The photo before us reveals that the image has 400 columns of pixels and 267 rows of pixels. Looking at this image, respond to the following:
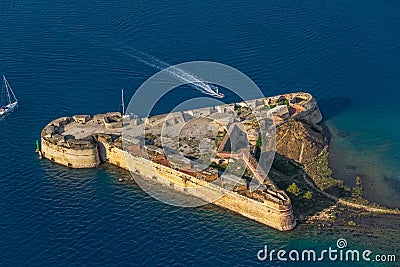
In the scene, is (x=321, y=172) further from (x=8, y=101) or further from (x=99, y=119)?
(x=8, y=101)

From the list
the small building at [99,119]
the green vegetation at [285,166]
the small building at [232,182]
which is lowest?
the green vegetation at [285,166]

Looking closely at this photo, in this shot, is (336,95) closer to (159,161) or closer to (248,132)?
(248,132)

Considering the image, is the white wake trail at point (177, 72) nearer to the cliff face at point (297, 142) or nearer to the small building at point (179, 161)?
the cliff face at point (297, 142)

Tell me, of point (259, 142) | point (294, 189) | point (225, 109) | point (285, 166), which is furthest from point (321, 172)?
point (225, 109)

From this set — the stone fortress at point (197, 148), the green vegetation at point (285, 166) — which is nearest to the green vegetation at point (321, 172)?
the green vegetation at point (285, 166)

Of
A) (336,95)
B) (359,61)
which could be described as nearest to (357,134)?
(336,95)

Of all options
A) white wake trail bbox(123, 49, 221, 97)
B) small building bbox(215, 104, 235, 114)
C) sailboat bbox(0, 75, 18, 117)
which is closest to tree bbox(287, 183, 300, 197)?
small building bbox(215, 104, 235, 114)

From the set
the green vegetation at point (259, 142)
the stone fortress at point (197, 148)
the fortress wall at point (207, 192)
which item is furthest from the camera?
the green vegetation at point (259, 142)

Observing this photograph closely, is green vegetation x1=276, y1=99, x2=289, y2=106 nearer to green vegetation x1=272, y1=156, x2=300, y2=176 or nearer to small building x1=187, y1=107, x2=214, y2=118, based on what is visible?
small building x1=187, y1=107, x2=214, y2=118
